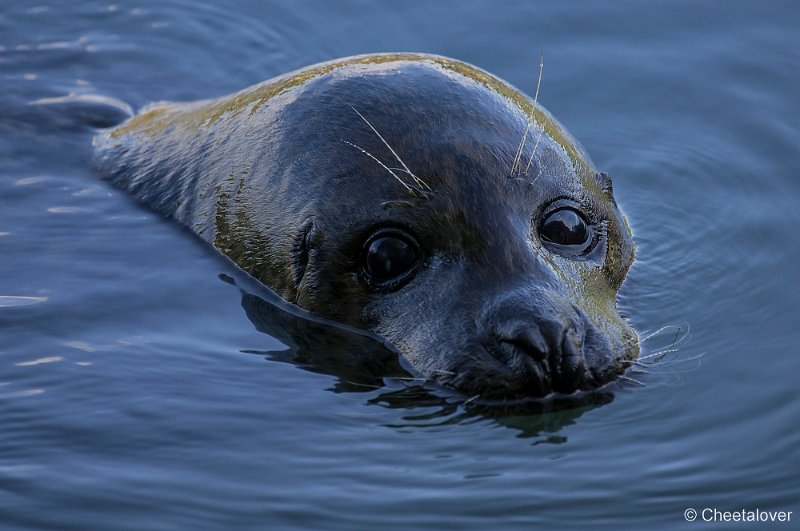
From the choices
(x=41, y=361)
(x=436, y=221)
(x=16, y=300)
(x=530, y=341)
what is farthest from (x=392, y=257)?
(x=16, y=300)

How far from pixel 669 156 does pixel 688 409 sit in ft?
11.6

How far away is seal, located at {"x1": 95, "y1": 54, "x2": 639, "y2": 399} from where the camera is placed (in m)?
5.83

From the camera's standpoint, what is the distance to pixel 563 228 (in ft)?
21.1

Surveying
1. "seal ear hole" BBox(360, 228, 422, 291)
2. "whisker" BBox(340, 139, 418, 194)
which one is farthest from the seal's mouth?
"whisker" BBox(340, 139, 418, 194)

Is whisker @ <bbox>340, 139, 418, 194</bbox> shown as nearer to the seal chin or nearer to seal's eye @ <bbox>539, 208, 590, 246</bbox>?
seal's eye @ <bbox>539, 208, 590, 246</bbox>

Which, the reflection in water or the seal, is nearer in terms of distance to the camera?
the reflection in water

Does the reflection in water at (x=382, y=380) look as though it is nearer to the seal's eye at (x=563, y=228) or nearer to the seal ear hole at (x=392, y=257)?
the seal ear hole at (x=392, y=257)

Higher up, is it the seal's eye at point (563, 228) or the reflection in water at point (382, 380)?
the seal's eye at point (563, 228)

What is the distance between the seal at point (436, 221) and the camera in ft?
19.1

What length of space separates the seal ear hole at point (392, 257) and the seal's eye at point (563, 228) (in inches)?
23.8

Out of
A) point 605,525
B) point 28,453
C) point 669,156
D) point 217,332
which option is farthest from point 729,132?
point 28,453

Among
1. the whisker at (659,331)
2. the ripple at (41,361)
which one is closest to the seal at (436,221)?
the whisker at (659,331)

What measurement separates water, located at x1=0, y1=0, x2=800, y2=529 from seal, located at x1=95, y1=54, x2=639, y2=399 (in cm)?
23

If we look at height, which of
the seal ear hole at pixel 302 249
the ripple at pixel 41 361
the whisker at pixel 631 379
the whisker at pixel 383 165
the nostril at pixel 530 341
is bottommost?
the ripple at pixel 41 361
